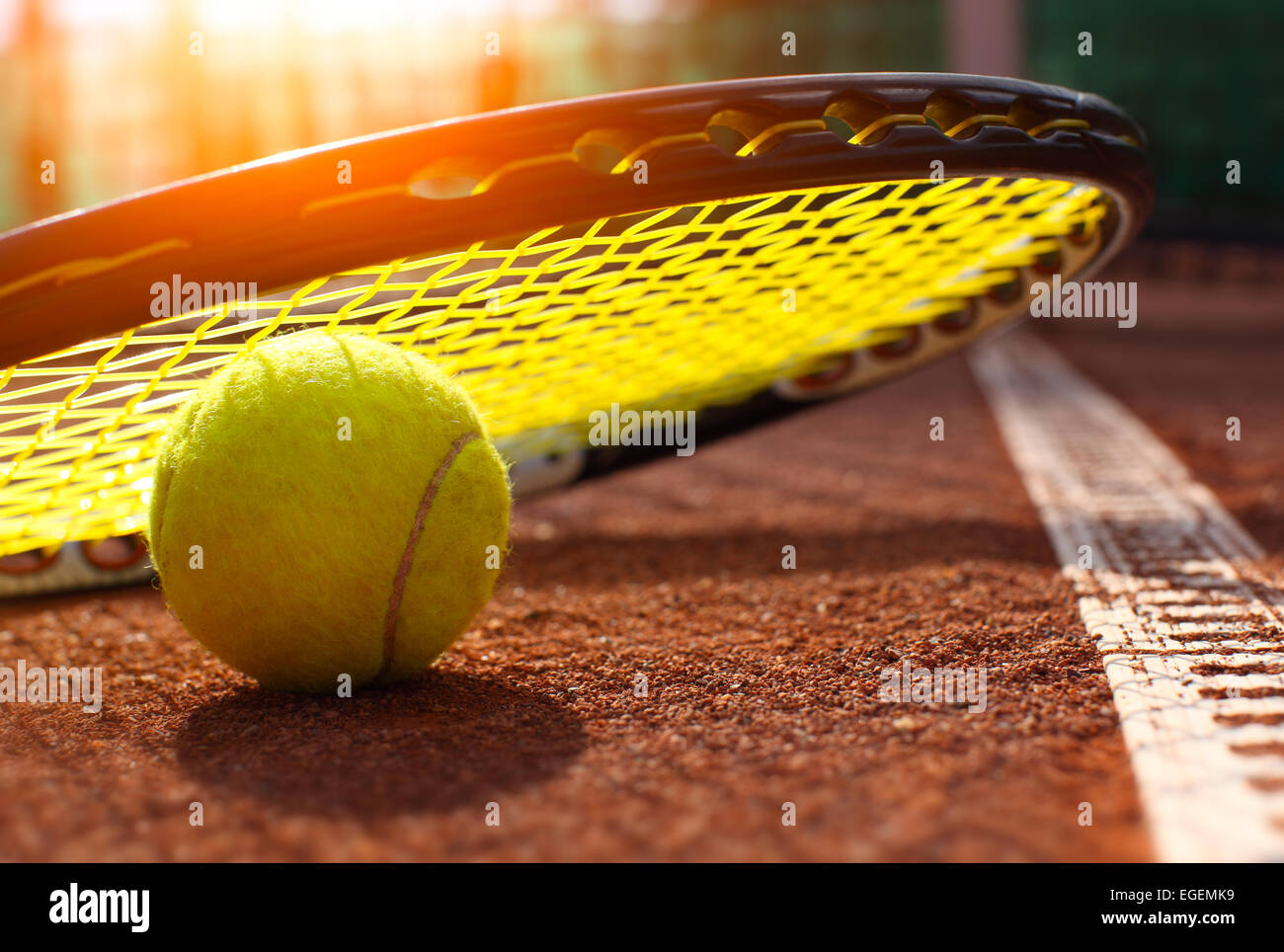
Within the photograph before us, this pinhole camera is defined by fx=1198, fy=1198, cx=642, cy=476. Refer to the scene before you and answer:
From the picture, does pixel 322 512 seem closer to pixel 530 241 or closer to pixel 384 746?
pixel 384 746

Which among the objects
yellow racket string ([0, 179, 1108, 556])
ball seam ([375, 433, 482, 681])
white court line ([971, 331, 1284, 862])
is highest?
yellow racket string ([0, 179, 1108, 556])

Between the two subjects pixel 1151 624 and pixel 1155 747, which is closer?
pixel 1155 747

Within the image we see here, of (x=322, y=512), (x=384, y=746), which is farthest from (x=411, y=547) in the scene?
(x=384, y=746)

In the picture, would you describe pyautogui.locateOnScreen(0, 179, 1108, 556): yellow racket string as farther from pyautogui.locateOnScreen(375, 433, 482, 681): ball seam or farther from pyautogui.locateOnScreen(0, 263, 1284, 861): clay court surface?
pyautogui.locateOnScreen(0, 263, 1284, 861): clay court surface

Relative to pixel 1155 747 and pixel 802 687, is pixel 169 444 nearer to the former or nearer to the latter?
pixel 802 687

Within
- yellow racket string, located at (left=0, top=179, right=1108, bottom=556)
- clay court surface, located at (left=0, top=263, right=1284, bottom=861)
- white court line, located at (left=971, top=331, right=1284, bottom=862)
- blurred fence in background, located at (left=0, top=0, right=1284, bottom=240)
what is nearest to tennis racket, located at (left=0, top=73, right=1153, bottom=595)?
yellow racket string, located at (left=0, top=179, right=1108, bottom=556)

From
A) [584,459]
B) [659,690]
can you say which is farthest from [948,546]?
[659,690]
